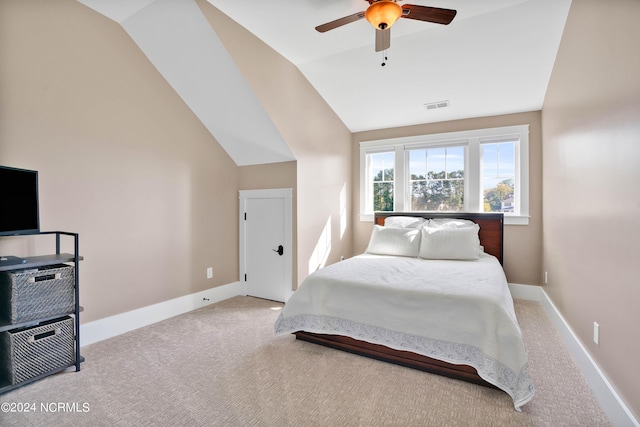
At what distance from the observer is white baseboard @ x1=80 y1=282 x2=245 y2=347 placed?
2.81 meters

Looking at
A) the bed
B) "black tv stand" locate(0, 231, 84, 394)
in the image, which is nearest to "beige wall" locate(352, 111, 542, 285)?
the bed

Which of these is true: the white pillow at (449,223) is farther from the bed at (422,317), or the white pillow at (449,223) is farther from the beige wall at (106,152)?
the beige wall at (106,152)

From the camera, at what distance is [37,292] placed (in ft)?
7.15

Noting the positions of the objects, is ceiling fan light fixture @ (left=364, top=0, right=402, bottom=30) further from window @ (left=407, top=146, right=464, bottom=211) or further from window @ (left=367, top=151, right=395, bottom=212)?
window @ (left=367, top=151, right=395, bottom=212)

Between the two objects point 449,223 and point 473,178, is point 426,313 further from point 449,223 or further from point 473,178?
point 473,178

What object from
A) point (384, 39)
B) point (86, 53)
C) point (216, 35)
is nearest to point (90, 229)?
point (86, 53)

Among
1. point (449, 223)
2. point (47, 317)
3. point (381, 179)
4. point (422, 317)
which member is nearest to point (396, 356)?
point (422, 317)

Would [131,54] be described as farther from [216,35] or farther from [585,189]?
[585,189]

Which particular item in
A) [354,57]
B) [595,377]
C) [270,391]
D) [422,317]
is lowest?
[270,391]

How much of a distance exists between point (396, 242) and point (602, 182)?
2272mm

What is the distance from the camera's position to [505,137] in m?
4.27

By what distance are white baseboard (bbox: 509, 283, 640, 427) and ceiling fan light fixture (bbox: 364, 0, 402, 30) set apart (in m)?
2.58

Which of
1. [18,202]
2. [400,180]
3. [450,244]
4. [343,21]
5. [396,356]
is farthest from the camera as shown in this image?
[400,180]

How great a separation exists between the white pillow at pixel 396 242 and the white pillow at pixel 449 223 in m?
0.32
